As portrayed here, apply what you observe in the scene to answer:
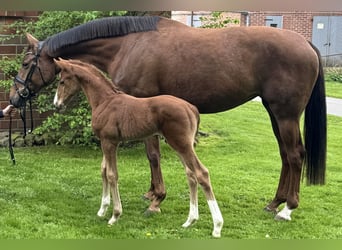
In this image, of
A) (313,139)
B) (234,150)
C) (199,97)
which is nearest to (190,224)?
(199,97)

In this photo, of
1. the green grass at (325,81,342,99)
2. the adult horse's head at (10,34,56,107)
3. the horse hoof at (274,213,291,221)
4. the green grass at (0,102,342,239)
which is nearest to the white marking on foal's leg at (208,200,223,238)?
the green grass at (0,102,342,239)

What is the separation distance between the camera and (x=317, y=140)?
4887 mm

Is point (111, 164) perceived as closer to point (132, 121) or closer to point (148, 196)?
point (132, 121)

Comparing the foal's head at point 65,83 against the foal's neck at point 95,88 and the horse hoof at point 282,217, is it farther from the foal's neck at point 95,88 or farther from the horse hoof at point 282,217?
the horse hoof at point 282,217

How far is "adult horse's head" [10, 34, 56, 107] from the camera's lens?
4789mm

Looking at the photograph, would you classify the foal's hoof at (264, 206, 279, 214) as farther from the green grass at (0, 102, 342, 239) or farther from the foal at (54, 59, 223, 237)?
the foal at (54, 59, 223, 237)

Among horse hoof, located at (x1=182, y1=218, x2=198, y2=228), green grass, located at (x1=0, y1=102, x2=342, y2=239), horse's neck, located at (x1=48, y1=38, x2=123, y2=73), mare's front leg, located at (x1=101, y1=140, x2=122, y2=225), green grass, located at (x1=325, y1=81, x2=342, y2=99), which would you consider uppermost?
horse's neck, located at (x1=48, y1=38, x2=123, y2=73)

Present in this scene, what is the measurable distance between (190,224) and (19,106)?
216cm

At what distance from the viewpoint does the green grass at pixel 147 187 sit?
13.8 ft

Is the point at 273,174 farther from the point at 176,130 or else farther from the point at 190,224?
the point at 176,130

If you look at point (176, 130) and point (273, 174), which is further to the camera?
point (273, 174)

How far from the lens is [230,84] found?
4594mm

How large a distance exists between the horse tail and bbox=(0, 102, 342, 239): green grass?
432mm

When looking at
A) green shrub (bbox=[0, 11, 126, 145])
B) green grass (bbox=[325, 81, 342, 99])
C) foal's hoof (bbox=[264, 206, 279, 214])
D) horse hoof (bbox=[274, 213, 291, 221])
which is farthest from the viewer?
green grass (bbox=[325, 81, 342, 99])
